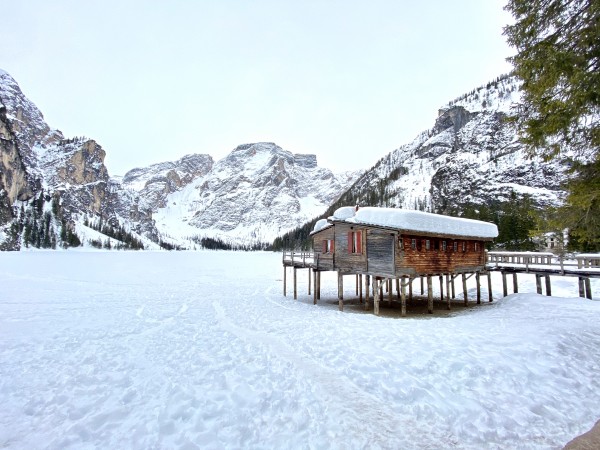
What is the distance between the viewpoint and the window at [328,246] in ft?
94.1

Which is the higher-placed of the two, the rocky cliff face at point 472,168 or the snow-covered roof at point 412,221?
the rocky cliff face at point 472,168

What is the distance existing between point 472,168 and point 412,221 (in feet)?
366

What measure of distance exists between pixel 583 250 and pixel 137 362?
5228 cm

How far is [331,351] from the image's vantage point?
12.0m

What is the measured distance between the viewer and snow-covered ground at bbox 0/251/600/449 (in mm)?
7047

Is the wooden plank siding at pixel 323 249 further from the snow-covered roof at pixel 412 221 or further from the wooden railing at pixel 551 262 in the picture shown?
the wooden railing at pixel 551 262

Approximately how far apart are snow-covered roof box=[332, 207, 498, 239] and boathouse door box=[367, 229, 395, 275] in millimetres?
962

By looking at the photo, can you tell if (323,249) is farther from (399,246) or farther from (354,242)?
(399,246)

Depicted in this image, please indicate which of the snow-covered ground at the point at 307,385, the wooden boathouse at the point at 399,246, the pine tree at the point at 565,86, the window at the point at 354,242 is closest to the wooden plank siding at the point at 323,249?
the wooden boathouse at the point at 399,246

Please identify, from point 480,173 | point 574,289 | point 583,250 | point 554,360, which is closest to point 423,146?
point 480,173

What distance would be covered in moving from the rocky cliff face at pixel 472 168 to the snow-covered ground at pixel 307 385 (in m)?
53.7

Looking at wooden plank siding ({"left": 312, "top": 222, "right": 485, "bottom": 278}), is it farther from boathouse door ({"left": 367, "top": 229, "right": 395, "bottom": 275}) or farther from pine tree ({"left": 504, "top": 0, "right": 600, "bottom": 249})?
pine tree ({"left": 504, "top": 0, "right": 600, "bottom": 249})

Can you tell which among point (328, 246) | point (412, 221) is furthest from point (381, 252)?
point (328, 246)

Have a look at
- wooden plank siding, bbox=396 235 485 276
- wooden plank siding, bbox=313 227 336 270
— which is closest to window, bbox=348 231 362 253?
wooden plank siding, bbox=313 227 336 270
